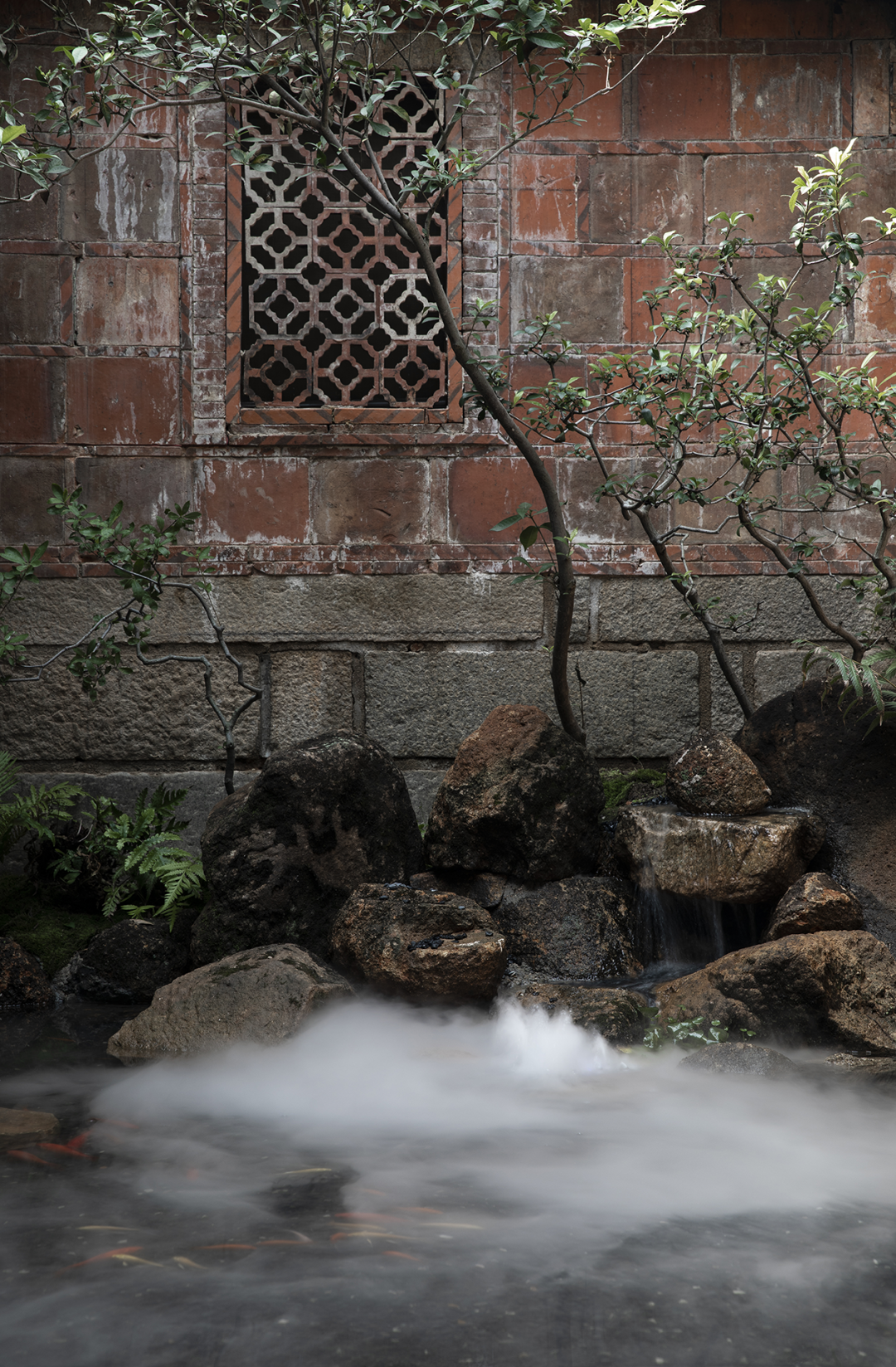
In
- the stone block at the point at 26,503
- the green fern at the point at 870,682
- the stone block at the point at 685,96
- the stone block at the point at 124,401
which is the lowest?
the green fern at the point at 870,682

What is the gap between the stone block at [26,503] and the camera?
575cm

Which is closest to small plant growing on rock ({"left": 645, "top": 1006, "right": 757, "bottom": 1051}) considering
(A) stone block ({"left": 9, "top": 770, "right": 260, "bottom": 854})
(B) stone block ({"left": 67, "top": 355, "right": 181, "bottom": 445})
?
(A) stone block ({"left": 9, "top": 770, "right": 260, "bottom": 854})

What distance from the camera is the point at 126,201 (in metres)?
5.75

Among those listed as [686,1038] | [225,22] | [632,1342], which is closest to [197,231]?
[225,22]

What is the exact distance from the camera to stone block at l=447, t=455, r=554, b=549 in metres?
5.84

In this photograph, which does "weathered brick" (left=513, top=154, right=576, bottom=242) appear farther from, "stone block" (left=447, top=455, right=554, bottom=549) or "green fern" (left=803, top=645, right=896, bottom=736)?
"green fern" (left=803, top=645, right=896, bottom=736)

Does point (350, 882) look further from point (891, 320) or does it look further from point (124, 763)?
point (891, 320)

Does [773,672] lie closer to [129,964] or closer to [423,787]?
[423,787]

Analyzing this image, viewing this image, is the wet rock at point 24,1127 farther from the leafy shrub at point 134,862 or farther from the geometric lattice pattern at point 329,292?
the geometric lattice pattern at point 329,292

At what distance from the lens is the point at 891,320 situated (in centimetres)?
593

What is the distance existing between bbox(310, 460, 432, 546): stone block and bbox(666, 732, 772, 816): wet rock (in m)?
2.17

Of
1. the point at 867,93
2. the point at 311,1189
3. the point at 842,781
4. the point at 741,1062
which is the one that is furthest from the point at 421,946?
the point at 867,93

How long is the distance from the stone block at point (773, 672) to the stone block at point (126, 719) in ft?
9.87

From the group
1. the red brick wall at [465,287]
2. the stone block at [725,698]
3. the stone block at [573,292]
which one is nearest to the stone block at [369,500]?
the red brick wall at [465,287]
